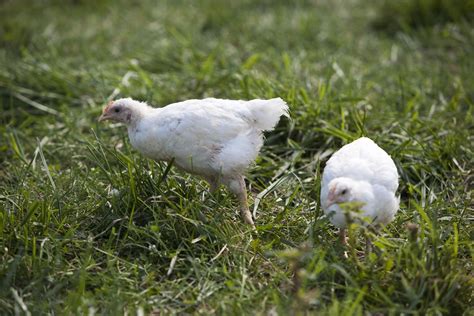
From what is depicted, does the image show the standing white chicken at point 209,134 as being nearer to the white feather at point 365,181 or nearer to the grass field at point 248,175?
the grass field at point 248,175

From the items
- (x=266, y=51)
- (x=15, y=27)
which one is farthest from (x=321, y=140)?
(x=15, y=27)

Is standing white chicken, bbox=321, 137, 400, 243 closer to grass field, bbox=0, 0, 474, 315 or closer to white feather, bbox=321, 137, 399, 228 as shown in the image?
white feather, bbox=321, 137, 399, 228

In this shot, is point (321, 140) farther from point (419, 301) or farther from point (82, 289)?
point (82, 289)

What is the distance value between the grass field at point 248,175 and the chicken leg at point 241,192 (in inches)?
3.5

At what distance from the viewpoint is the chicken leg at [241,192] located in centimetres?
357

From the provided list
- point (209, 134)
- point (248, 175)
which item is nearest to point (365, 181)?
point (209, 134)

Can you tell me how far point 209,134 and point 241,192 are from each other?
0.39m

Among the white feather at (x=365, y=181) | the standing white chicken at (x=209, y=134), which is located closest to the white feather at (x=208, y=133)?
the standing white chicken at (x=209, y=134)

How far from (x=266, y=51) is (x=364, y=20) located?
6.00 feet

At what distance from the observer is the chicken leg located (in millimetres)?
3572

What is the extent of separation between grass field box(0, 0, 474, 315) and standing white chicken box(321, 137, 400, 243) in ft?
0.54

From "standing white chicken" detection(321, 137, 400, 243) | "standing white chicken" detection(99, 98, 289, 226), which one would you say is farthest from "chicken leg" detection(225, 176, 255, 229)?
"standing white chicken" detection(321, 137, 400, 243)

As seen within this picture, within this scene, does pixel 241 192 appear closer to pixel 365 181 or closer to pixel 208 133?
pixel 208 133

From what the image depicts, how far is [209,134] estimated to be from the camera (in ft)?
11.5
